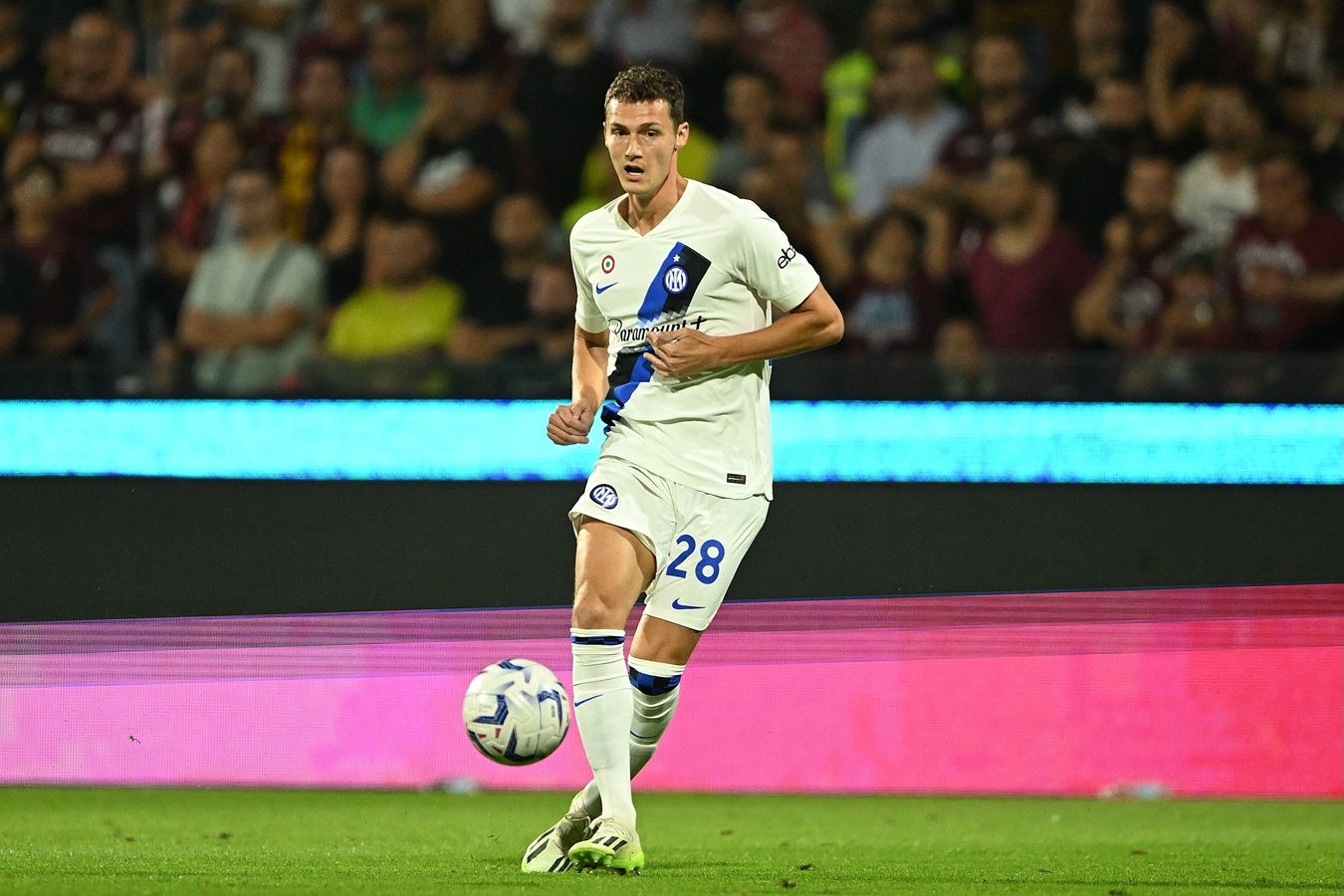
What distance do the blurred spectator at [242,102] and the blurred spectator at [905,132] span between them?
3.01 metres

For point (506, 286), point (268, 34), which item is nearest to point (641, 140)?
point (506, 286)

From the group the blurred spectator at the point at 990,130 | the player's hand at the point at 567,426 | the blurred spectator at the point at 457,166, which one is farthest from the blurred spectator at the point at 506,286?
the player's hand at the point at 567,426

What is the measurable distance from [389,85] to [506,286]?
6.05 ft

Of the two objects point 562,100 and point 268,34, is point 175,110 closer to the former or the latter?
point 268,34

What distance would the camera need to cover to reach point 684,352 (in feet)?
15.3

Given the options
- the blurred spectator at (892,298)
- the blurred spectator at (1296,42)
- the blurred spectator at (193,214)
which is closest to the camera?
the blurred spectator at (892,298)

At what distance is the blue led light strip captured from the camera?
7031mm

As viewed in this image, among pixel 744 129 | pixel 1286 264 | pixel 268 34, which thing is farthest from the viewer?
pixel 268 34

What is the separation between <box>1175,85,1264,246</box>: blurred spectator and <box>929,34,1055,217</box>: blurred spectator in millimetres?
703

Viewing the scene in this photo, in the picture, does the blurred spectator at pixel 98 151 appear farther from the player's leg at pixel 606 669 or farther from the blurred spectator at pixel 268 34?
the player's leg at pixel 606 669

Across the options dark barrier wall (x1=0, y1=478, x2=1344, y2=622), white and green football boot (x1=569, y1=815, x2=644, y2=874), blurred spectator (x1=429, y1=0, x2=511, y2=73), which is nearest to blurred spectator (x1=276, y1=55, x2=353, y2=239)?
blurred spectator (x1=429, y1=0, x2=511, y2=73)

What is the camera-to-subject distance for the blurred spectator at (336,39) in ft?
33.2

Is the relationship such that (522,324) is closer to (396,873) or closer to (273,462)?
(273,462)

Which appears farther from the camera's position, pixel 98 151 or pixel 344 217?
pixel 98 151
